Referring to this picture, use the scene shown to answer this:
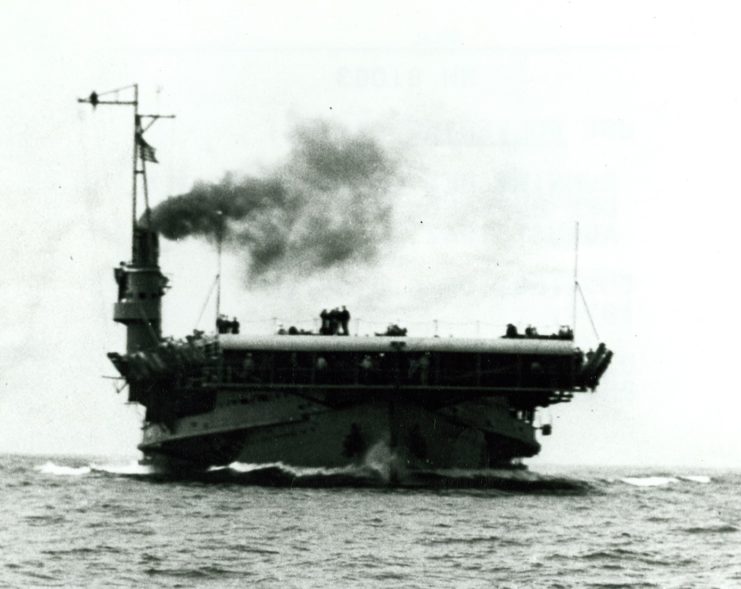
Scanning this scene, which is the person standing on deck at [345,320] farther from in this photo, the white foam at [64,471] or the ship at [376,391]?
the white foam at [64,471]

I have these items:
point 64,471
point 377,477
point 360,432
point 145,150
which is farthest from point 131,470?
point 377,477

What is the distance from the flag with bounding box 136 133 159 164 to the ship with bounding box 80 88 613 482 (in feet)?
40.2

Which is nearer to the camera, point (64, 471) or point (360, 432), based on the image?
point (360, 432)

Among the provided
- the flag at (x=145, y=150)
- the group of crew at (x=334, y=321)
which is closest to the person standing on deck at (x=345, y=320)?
the group of crew at (x=334, y=321)

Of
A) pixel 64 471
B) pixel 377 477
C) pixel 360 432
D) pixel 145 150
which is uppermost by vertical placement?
pixel 145 150

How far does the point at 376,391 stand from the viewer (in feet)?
204

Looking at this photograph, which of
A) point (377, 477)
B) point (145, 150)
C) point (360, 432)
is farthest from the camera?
point (145, 150)

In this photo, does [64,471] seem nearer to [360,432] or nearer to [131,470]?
[131,470]

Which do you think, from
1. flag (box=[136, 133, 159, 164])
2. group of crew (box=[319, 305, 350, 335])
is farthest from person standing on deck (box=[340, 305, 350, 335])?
flag (box=[136, 133, 159, 164])

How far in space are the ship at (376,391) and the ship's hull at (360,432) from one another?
0.12ft

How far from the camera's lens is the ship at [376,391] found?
2404 inches

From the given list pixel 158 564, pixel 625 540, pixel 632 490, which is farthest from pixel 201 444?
pixel 158 564

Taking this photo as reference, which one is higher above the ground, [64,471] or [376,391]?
[376,391]

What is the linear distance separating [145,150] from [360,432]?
65.4ft
